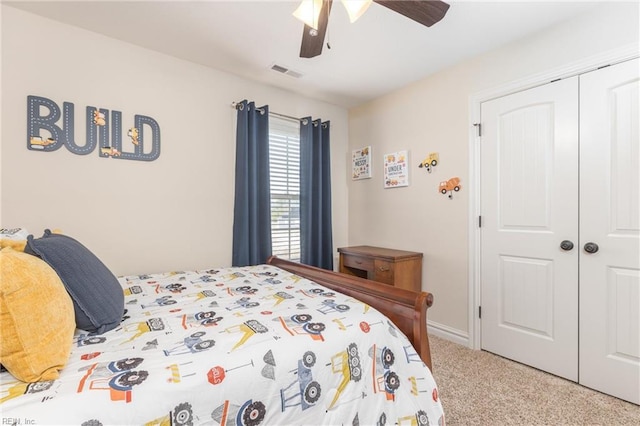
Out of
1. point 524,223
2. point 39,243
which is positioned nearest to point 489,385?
point 524,223

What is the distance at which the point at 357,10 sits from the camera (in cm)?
142

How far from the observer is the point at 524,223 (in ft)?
7.54

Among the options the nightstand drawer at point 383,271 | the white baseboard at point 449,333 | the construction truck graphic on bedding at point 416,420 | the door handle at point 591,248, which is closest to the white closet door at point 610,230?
the door handle at point 591,248

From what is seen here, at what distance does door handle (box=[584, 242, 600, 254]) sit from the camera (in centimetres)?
195

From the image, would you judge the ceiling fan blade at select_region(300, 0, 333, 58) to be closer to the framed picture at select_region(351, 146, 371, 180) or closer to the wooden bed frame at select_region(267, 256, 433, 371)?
the wooden bed frame at select_region(267, 256, 433, 371)

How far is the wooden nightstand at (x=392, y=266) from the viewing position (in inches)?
109

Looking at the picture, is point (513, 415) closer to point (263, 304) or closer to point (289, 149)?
point (263, 304)

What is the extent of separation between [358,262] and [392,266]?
0.43 m

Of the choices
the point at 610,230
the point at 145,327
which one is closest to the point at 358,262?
the point at 610,230

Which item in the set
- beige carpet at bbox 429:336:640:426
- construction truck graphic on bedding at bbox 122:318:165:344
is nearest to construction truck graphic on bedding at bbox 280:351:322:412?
construction truck graphic on bedding at bbox 122:318:165:344

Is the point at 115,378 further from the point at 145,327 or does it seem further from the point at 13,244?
the point at 13,244

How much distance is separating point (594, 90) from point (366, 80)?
1.74 m

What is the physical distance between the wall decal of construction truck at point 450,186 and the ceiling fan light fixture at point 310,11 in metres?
1.80

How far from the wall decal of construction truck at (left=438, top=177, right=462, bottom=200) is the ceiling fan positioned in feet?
4.62
